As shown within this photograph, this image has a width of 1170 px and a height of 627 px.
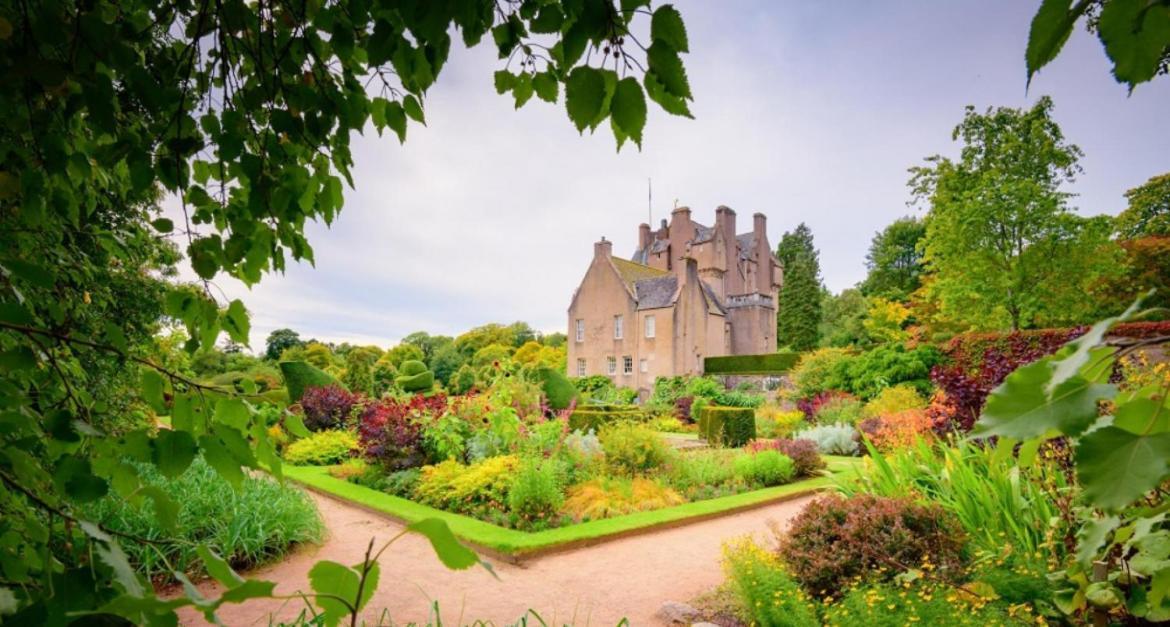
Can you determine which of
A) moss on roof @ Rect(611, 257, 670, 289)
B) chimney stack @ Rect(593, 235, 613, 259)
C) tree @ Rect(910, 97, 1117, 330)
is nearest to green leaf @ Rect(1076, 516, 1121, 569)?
tree @ Rect(910, 97, 1117, 330)

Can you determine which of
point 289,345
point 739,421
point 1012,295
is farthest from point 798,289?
point 289,345

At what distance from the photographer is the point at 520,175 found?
404cm

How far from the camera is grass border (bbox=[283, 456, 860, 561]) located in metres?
6.38

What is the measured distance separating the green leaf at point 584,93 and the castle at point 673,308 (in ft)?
94.5

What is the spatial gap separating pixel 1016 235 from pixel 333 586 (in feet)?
75.3

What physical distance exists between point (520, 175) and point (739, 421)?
11.3 m

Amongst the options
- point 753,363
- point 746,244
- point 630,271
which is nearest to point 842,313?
point 746,244

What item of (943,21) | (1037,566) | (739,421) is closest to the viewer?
(943,21)

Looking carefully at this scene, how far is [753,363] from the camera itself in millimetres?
27375

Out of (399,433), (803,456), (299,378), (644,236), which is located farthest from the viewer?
(644,236)

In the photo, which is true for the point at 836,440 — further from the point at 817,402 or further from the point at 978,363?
the point at 817,402

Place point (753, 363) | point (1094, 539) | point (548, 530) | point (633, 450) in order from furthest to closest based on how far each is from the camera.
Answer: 1. point (753, 363)
2. point (633, 450)
3. point (548, 530)
4. point (1094, 539)

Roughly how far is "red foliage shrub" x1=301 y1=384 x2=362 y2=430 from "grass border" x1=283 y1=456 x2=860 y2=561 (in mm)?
4714

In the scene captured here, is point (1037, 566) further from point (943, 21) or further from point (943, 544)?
point (943, 21)
